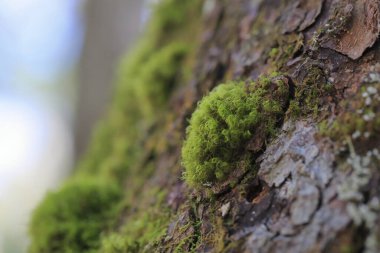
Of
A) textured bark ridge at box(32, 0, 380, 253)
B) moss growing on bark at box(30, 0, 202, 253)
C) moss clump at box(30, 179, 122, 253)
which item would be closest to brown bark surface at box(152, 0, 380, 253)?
textured bark ridge at box(32, 0, 380, 253)

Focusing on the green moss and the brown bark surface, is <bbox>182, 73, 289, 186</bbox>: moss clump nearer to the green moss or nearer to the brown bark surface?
the brown bark surface

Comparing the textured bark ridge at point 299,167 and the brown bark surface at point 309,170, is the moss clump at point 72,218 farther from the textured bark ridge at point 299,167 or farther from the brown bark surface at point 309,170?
the brown bark surface at point 309,170

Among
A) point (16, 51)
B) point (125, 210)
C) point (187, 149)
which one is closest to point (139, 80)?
point (125, 210)

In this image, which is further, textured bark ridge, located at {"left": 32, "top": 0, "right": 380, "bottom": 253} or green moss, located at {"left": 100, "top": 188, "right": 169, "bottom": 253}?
green moss, located at {"left": 100, "top": 188, "right": 169, "bottom": 253}

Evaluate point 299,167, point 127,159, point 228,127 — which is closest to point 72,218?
point 127,159

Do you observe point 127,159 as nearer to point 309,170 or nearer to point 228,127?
point 228,127

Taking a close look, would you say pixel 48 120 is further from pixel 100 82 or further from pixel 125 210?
pixel 125 210

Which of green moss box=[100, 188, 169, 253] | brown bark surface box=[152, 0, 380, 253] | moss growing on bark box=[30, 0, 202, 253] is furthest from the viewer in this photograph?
moss growing on bark box=[30, 0, 202, 253]
